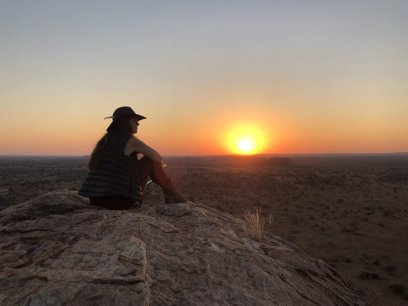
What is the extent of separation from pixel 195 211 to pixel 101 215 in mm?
1259

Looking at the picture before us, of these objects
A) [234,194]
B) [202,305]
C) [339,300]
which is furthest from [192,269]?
[234,194]

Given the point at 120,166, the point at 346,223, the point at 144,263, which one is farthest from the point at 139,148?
the point at 346,223

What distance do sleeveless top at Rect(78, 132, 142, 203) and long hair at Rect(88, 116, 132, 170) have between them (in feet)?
0.11

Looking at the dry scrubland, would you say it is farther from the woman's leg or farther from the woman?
the woman's leg

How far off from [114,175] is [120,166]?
131mm

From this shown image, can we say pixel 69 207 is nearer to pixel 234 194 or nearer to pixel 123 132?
pixel 123 132

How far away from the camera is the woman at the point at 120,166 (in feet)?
15.4

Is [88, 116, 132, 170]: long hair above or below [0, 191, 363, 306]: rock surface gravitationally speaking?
above

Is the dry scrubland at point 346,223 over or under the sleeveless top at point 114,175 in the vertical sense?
under

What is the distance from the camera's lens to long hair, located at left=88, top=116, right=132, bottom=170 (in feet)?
15.5

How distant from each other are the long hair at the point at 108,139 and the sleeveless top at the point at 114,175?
0.03 m

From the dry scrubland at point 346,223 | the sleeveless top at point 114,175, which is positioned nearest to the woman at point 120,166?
the sleeveless top at point 114,175

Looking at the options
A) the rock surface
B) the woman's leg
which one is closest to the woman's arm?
the woman's leg

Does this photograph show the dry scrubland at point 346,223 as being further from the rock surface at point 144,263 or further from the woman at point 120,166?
the rock surface at point 144,263
